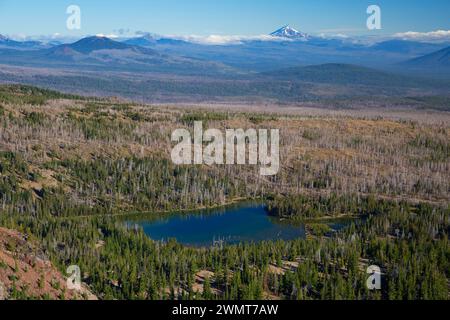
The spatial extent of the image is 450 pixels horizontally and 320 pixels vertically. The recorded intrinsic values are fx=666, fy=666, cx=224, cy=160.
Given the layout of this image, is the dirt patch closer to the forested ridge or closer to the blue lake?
the forested ridge

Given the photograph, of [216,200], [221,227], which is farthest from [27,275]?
[216,200]

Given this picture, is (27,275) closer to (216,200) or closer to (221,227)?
(221,227)

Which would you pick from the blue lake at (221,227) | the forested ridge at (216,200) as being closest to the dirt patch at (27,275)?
the forested ridge at (216,200)

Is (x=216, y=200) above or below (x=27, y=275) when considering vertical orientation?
below

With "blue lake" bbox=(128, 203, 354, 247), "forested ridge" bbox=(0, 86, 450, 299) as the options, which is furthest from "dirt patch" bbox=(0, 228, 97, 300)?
"blue lake" bbox=(128, 203, 354, 247)

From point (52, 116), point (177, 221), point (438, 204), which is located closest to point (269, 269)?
point (177, 221)
